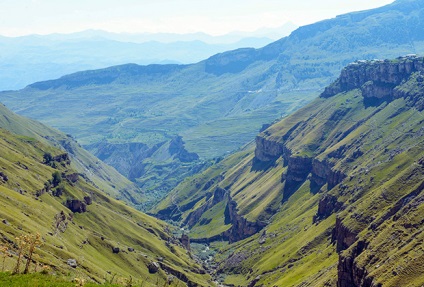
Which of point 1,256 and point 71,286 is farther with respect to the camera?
point 1,256

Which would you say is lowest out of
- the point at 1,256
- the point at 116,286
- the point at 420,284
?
the point at 420,284

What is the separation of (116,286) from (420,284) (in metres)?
133

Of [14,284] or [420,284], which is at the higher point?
[14,284]

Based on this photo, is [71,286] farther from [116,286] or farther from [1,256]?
[1,256]

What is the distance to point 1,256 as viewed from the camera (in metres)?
171

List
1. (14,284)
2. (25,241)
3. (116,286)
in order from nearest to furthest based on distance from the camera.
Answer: (14,284), (116,286), (25,241)

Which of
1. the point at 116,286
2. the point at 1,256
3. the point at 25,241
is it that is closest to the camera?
the point at 116,286

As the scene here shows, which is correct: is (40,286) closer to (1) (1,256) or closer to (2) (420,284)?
(1) (1,256)

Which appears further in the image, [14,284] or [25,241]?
[25,241]

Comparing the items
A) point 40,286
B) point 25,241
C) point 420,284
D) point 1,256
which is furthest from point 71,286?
point 420,284

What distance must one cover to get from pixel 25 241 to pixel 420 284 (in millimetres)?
144122

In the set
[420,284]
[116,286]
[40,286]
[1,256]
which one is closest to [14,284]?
[40,286]

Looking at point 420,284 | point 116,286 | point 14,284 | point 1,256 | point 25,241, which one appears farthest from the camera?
point 420,284

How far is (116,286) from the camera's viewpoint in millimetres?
107562
